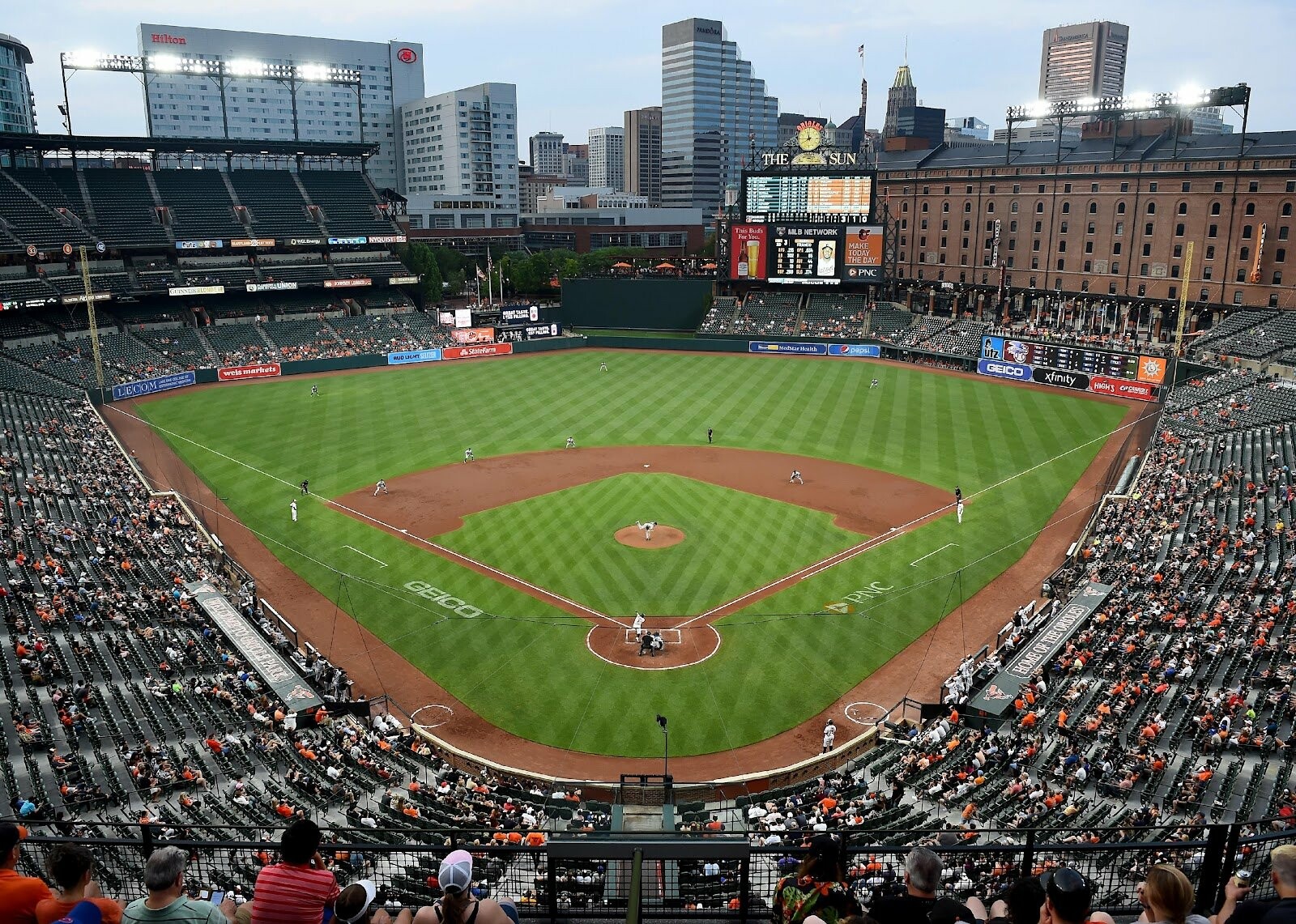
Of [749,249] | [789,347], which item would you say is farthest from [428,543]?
[749,249]

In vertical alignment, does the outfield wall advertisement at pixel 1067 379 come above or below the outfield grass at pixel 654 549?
above

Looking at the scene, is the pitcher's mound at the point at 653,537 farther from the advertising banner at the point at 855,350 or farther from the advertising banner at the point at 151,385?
the advertising banner at the point at 855,350

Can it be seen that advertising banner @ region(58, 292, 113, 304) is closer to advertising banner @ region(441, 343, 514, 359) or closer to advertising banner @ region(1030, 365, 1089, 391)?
advertising banner @ region(441, 343, 514, 359)

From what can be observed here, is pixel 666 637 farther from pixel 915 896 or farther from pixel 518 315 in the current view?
pixel 518 315

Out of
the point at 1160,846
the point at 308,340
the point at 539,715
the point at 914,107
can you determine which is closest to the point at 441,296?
the point at 308,340

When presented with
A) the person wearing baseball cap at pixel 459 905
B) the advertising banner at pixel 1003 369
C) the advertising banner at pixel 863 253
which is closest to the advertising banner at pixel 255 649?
the person wearing baseball cap at pixel 459 905

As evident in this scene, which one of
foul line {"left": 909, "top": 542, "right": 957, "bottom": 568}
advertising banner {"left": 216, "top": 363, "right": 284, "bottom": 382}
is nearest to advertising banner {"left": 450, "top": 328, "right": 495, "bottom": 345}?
advertising banner {"left": 216, "top": 363, "right": 284, "bottom": 382}

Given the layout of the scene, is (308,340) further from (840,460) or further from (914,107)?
(914,107)
